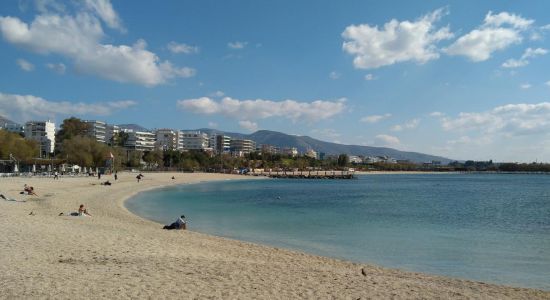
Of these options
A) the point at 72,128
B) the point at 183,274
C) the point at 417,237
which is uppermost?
the point at 72,128

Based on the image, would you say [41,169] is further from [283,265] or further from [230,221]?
[283,265]

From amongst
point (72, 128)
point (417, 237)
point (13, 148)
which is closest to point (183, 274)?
point (417, 237)

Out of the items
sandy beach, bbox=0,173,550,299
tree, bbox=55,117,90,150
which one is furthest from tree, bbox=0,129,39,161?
sandy beach, bbox=0,173,550,299

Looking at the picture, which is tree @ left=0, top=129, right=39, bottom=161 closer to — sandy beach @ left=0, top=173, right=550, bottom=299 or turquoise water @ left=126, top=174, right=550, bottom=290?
turquoise water @ left=126, top=174, right=550, bottom=290

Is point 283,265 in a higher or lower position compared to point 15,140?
lower

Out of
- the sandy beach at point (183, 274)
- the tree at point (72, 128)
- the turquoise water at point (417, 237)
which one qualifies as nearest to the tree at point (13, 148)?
the tree at point (72, 128)

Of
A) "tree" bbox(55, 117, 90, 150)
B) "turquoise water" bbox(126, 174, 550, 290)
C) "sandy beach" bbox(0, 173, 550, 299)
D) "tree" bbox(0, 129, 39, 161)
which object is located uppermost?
"tree" bbox(55, 117, 90, 150)

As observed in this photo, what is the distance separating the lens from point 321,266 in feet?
41.4

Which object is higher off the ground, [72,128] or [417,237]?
[72,128]

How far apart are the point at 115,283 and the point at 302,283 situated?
3.94 meters

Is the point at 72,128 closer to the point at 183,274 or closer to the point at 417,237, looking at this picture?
the point at 417,237

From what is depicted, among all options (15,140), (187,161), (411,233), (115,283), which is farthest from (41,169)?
(115,283)

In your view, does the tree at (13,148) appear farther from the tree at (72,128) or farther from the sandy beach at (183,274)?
the sandy beach at (183,274)

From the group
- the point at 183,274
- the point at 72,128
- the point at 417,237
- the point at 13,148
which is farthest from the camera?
the point at 72,128
